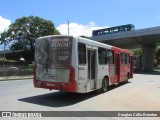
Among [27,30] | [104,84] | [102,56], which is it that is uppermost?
[27,30]

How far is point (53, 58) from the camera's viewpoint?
39.7 feet

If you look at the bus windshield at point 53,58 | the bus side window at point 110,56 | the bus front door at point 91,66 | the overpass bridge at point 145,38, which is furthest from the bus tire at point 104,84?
the overpass bridge at point 145,38

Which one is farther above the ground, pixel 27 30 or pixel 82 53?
pixel 27 30

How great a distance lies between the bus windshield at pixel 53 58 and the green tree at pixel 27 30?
180 ft

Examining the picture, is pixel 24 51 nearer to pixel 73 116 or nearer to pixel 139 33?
pixel 139 33

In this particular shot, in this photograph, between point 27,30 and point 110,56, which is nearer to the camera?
point 110,56

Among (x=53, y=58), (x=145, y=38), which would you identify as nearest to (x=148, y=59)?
(x=145, y=38)

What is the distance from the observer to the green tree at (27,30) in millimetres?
67044

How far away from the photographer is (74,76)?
456 inches

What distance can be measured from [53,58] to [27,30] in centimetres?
5665

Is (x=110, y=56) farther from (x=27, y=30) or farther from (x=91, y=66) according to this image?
(x=27, y=30)

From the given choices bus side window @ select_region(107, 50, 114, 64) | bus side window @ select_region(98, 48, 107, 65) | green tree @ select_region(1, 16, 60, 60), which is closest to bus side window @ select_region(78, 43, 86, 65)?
bus side window @ select_region(98, 48, 107, 65)

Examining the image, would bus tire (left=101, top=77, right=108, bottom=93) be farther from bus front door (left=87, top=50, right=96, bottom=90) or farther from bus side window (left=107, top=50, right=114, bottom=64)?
bus front door (left=87, top=50, right=96, bottom=90)

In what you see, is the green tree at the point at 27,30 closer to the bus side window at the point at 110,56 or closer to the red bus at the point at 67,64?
the bus side window at the point at 110,56
